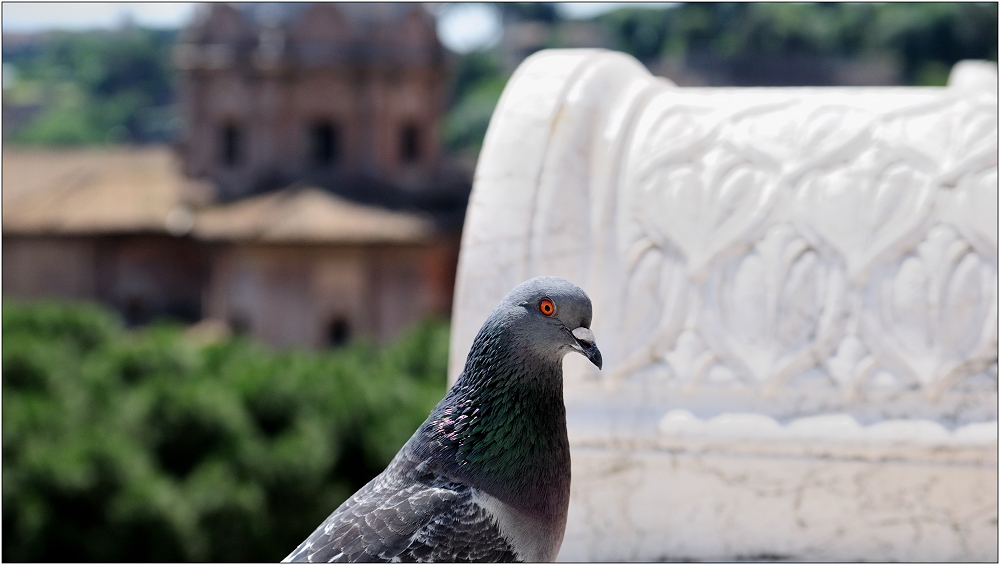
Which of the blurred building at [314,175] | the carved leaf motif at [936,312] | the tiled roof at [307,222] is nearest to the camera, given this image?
the carved leaf motif at [936,312]

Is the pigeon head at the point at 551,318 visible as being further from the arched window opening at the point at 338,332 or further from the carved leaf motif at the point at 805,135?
the arched window opening at the point at 338,332

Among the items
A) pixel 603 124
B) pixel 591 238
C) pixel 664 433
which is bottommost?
pixel 664 433

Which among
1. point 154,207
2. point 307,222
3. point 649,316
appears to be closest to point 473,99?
point 154,207

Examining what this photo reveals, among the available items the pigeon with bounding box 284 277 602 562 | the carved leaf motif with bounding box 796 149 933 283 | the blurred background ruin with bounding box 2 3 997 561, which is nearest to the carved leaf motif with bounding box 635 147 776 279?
the carved leaf motif with bounding box 796 149 933 283

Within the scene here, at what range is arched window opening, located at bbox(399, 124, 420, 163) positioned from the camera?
26.2m

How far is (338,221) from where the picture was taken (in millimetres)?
24656

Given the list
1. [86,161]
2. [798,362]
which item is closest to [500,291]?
[798,362]

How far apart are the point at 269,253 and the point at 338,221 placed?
4.85 feet

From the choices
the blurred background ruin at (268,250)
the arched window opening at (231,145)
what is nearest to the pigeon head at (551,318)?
the blurred background ruin at (268,250)

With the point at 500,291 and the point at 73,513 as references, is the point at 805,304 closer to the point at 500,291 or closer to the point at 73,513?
the point at 500,291

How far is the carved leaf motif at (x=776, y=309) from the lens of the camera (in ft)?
10.9

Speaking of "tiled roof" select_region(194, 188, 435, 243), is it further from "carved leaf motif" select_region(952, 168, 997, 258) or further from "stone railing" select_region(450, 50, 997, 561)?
"carved leaf motif" select_region(952, 168, 997, 258)

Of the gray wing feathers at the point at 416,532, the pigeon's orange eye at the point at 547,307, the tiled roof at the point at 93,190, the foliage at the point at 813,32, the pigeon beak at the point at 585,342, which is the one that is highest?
the pigeon's orange eye at the point at 547,307

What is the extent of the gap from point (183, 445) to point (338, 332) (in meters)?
12.2
